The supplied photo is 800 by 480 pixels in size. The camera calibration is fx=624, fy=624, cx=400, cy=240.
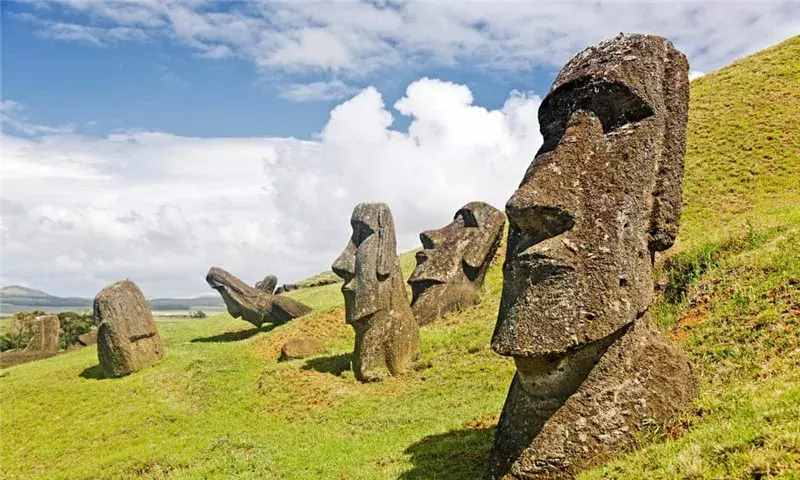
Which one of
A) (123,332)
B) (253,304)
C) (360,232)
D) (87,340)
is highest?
(360,232)

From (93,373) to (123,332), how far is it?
2.37 meters

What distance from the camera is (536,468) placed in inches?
291

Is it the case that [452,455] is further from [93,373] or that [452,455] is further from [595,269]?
[93,373]

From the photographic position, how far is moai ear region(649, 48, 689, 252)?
8.01 meters

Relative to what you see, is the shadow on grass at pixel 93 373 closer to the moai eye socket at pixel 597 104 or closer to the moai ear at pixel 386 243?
the moai ear at pixel 386 243

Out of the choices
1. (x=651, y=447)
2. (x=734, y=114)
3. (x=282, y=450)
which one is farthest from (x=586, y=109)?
(x=734, y=114)

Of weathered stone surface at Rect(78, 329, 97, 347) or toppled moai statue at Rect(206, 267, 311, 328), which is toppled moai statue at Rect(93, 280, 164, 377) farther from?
weathered stone surface at Rect(78, 329, 97, 347)

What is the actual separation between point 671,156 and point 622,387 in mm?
3064

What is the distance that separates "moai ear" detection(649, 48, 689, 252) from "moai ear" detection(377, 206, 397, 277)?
11.2 m

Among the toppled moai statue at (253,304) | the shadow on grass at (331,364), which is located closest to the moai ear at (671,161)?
the shadow on grass at (331,364)

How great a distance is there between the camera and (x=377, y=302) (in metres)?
18.4

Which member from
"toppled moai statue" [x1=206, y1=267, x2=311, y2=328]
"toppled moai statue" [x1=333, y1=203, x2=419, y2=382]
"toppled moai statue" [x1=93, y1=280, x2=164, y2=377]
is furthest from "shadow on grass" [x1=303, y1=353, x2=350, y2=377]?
"toppled moai statue" [x1=206, y1=267, x2=311, y2=328]

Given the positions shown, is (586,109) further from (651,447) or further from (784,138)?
(784,138)

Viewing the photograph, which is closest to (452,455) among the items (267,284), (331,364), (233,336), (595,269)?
(595,269)
